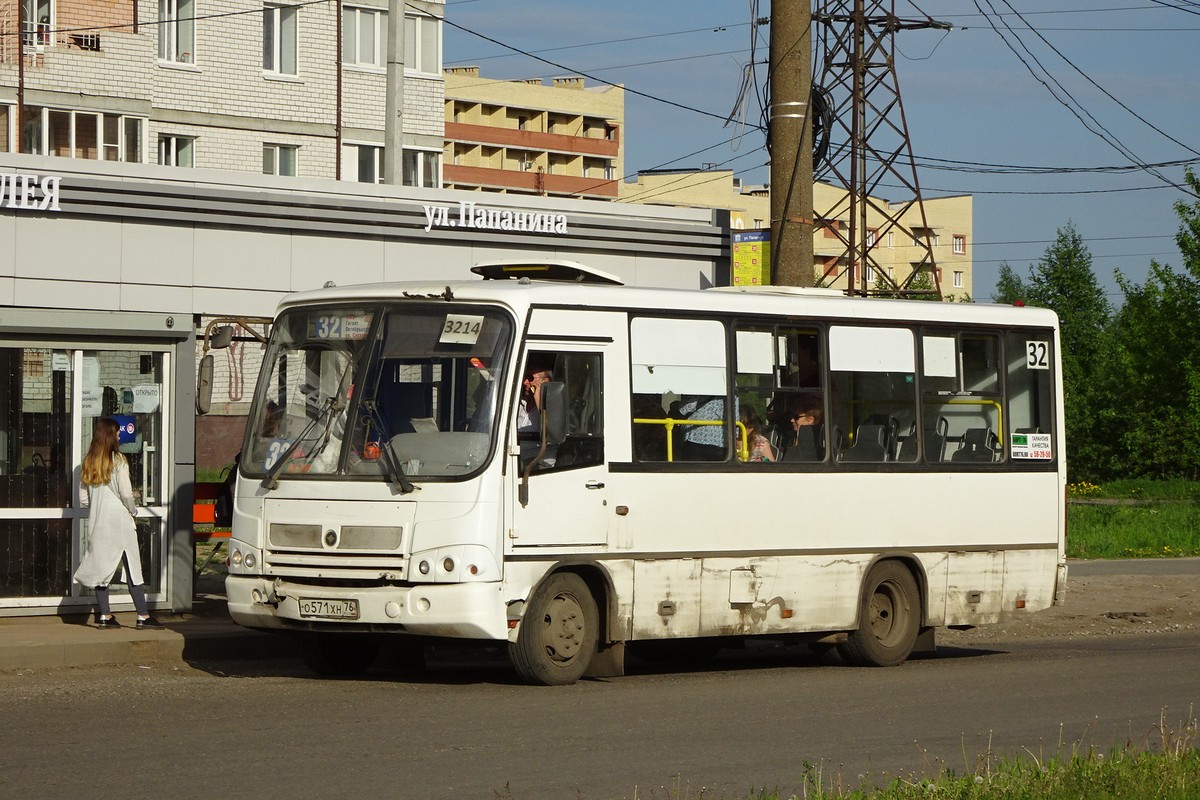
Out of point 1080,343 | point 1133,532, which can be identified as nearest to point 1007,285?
point 1080,343

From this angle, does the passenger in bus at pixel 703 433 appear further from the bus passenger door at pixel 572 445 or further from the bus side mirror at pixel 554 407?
the bus side mirror at pixel 554 407

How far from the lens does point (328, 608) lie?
456 inches

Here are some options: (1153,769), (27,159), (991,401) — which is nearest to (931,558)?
(991,401)

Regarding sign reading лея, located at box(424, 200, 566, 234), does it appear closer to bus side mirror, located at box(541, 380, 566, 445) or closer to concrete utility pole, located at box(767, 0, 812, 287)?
concrete utility pole, located at box(767, 0, 812, 287)

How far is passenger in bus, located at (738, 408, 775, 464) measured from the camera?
13375 mm

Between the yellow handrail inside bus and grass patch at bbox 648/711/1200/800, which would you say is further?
the yellow handrail inside bus

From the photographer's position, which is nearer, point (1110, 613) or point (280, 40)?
point (1110, 613)

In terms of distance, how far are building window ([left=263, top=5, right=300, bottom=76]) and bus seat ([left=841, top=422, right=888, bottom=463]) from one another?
3493cm

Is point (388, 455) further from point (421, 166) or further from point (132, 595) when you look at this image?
point (421, 166)

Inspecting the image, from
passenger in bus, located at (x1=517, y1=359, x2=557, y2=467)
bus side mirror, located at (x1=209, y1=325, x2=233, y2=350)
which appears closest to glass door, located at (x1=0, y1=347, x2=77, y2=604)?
bus side mirror, located at (x1=209, y1=325, x2=233, y2=350)

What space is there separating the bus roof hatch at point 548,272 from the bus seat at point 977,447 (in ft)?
11.8

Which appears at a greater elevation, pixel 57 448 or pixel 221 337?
pixel 221 337

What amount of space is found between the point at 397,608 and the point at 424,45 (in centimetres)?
4006

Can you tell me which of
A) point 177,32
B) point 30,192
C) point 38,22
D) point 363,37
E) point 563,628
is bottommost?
point 563,628
